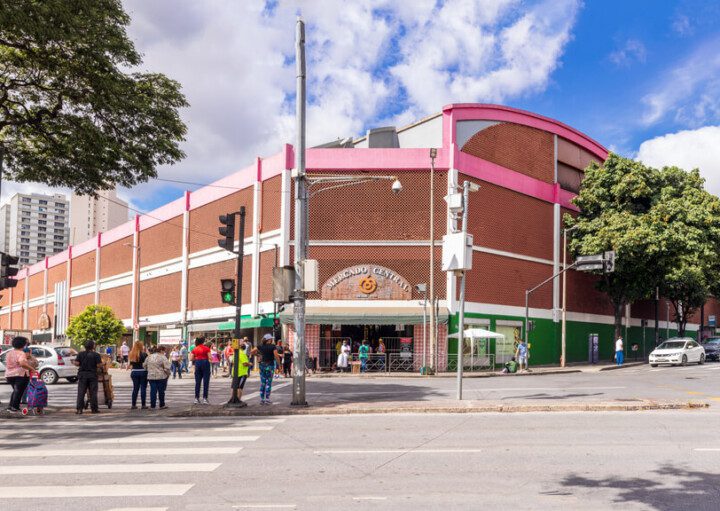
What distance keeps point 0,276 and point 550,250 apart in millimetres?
33497

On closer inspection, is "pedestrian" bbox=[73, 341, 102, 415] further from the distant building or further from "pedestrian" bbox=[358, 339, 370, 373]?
the distant building

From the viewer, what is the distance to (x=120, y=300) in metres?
56.8

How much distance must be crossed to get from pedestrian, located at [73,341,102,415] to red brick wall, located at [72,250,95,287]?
51.3 m

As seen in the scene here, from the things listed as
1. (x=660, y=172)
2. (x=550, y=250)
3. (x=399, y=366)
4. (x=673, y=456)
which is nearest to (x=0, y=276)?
(x=673, y=456)

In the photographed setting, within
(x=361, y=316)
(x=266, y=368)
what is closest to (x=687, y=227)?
(x=361, y=316)

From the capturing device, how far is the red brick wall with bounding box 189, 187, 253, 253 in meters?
39.6

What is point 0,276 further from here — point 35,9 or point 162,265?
point 162,265

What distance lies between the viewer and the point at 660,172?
42.4m

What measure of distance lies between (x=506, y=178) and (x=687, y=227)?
10997 millimetres

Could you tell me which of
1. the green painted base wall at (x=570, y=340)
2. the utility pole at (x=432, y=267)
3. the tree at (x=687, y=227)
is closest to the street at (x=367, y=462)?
the utility pole at (x=432, y=267)

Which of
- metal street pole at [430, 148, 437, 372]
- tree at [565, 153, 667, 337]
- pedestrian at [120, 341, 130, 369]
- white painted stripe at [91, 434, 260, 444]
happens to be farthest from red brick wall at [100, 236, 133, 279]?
white painted stripe at [91, 434, 260, 444]

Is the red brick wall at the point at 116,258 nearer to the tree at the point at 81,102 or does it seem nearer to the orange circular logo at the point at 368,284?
the orange circular logo at the point at 368,284

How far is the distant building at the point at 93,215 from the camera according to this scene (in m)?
108

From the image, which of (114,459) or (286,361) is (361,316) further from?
(114,459)
